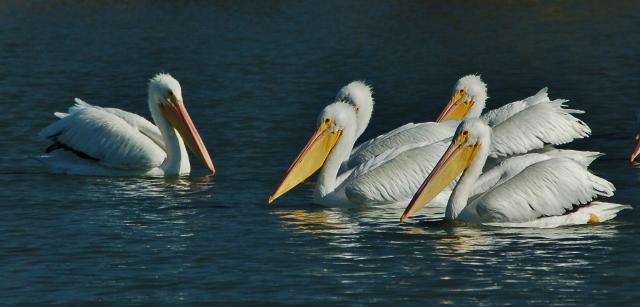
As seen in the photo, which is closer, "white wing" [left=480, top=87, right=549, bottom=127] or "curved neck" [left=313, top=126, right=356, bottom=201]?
"curved neck" [left=313, top=126, right=356, bottom=201]

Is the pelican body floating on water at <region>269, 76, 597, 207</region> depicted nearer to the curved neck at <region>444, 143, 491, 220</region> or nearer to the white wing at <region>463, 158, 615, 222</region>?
the curved neck at <region>444, 143, 491, 220</region>

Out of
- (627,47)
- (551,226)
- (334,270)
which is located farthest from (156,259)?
(627,47)

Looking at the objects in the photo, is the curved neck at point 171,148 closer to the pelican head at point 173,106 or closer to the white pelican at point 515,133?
the pelican head at point 173,106

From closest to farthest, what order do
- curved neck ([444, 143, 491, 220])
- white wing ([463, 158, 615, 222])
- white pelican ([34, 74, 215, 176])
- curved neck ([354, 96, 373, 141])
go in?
white wing ([463, 158, 615, 222]) → curved neck ([444, 143, 491, 220]) → white pelican ([34, 74, 215, 176]) → curved neck ([354, 96, 373, 141])

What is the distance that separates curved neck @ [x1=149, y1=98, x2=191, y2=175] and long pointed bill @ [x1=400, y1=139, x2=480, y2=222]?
107 inches

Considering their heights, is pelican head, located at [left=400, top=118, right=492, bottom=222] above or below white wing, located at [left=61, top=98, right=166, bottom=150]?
below

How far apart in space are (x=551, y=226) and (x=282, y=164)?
3369 millimetres

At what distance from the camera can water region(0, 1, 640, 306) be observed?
6.16 meters

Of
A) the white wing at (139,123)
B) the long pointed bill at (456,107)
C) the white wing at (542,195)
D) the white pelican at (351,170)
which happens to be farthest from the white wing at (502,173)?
the white wing at (139,123)

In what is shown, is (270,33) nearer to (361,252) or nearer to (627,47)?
(627,47)

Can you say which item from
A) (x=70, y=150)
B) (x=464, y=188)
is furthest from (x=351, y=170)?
(x=70, y=150)

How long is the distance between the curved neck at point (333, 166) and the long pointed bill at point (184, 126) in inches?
62.9

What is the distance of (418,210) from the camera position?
25.1ft

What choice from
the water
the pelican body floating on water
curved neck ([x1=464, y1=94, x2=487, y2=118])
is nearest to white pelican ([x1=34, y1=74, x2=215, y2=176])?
the water
